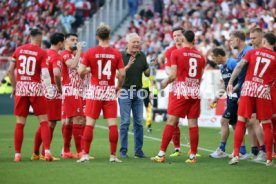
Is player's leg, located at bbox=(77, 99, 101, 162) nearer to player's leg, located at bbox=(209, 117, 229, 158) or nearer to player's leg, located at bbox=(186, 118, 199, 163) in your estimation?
player's leg, located at bbox=(186, 118, 199, 163)

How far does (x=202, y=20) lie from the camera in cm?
3359

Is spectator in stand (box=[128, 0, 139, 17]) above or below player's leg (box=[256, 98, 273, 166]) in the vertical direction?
above

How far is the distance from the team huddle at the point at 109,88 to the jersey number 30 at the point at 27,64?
0.02m

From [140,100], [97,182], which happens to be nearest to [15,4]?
[140,100]

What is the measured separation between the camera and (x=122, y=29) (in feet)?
128

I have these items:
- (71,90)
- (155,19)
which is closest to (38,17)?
(155,19)

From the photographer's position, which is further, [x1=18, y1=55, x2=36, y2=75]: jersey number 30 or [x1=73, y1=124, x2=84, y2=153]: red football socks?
[x1=73, y1=124, x2=84, y2=153]: red football socks

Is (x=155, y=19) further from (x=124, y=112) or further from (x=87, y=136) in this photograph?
(x=87, y=136)

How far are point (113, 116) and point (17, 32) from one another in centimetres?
2535

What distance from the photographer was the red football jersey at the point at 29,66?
1441 cm

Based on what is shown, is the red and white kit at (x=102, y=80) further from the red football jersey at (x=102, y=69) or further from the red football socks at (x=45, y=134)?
the red football socks at (x=45, y=134)

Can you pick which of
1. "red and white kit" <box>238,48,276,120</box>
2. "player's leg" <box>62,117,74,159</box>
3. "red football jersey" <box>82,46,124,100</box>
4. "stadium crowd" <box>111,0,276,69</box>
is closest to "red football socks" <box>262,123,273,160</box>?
"red and white kit" <box>238,48,276,120</box>

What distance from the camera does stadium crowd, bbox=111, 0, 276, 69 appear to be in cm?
3011

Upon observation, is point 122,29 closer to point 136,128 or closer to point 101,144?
point 101,144
